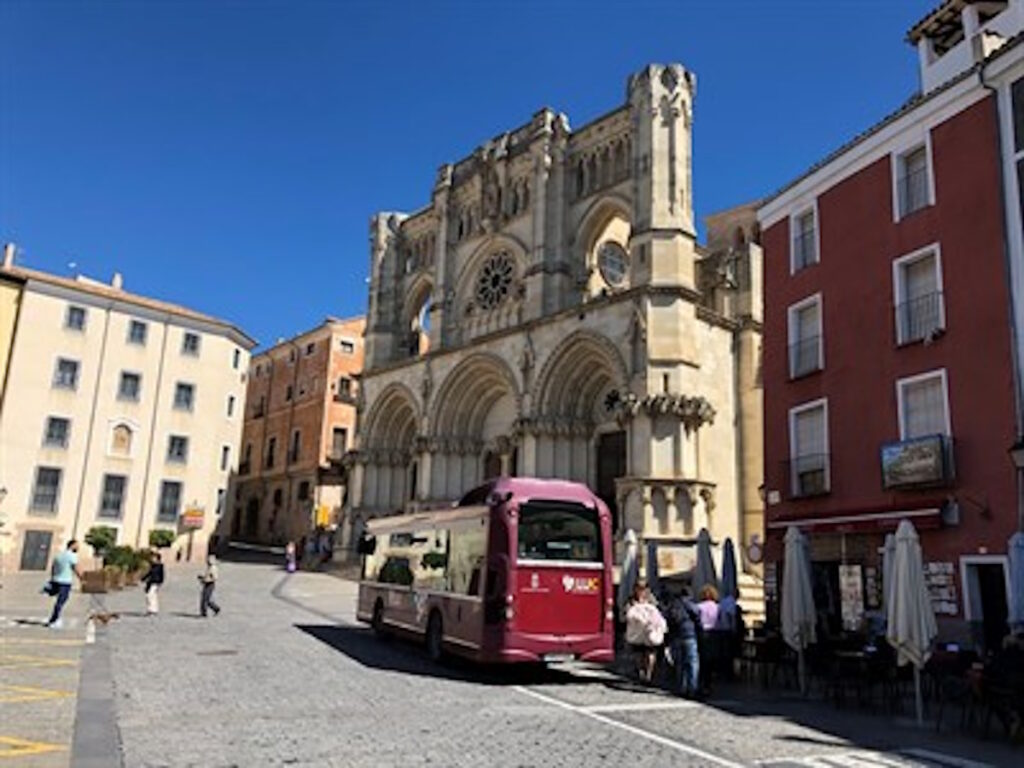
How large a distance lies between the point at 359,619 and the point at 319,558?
23.4 meters

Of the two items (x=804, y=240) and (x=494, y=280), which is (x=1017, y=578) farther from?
(x=494, y=280)

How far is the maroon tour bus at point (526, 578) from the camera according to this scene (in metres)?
12.6

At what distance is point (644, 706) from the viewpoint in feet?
36.2

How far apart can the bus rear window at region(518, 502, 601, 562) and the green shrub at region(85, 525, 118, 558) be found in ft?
83.2

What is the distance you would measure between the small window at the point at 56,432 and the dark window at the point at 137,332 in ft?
16.2

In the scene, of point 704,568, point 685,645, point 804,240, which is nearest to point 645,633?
point 685,645

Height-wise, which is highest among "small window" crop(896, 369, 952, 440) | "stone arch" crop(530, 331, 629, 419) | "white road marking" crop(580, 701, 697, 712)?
"stone arch" crop(530, 331, 629, 419)

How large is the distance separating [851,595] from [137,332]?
35.7m

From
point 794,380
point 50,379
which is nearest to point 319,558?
point 50,379

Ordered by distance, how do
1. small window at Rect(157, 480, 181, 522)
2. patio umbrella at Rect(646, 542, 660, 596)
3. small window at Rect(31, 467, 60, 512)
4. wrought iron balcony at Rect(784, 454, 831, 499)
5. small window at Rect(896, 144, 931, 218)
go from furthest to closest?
small window at Rect(157, 480, 181, 522), small window at Rect(31, 467, 60, 512), wrought iron balcony at Rect(784, 454, 831, 499), patio umbrella at Rect(646, 542, 660, 596), small window at Rect(896, 144, 931, 218)

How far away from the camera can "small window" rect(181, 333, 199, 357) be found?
4284 cm

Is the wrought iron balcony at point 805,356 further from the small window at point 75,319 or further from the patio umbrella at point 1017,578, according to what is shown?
the small window at point 75,319

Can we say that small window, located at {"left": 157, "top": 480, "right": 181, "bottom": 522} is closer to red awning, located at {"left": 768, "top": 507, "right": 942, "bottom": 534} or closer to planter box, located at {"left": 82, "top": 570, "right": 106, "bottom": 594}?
planter box, located at {"left": 82, "top": 570, "right": 106, "bottom": 594}

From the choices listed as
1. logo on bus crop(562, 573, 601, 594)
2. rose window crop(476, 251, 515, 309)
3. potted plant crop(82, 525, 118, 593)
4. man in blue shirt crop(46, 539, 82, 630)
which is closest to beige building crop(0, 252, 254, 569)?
potted plant crop(82, 525, 118, 593)
